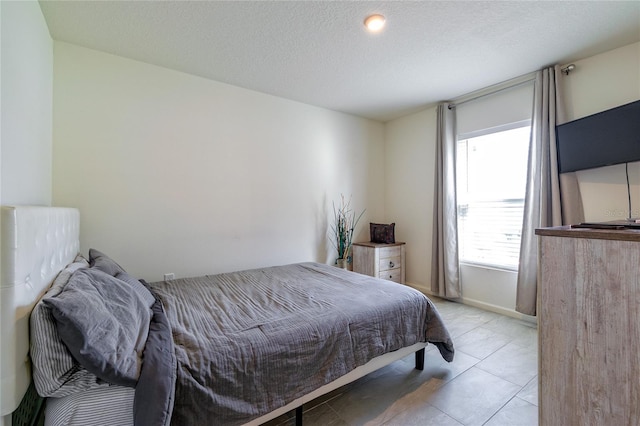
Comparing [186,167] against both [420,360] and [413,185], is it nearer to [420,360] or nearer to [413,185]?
[420,360]

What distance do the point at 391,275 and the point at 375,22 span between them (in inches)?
115

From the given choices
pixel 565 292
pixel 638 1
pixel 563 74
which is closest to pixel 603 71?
pixel 563 74

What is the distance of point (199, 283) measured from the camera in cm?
235

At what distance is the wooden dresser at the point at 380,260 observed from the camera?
3.55 metres

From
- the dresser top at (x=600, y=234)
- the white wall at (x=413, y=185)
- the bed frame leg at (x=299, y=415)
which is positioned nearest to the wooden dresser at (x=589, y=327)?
the dresser top at (x=600, y=234)

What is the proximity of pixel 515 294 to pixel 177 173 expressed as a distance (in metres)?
3.78

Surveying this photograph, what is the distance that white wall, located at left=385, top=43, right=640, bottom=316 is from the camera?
2268mm

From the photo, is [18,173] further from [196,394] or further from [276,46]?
[276,46]

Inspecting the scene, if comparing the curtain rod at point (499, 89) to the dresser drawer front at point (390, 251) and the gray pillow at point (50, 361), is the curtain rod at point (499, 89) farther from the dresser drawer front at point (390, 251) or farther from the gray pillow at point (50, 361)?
the gray pillow at point (50, 361)

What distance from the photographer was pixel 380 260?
3580 millimetres

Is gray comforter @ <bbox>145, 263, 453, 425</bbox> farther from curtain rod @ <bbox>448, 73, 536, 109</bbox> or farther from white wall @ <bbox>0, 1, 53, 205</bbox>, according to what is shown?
curtain rod @ <bbox>448, 73, 536, 109</bbox>

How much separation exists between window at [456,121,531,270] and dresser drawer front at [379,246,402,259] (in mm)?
793

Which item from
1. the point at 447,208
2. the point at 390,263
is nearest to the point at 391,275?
the point at 390,263

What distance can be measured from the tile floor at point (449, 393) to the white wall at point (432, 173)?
0.88 m
